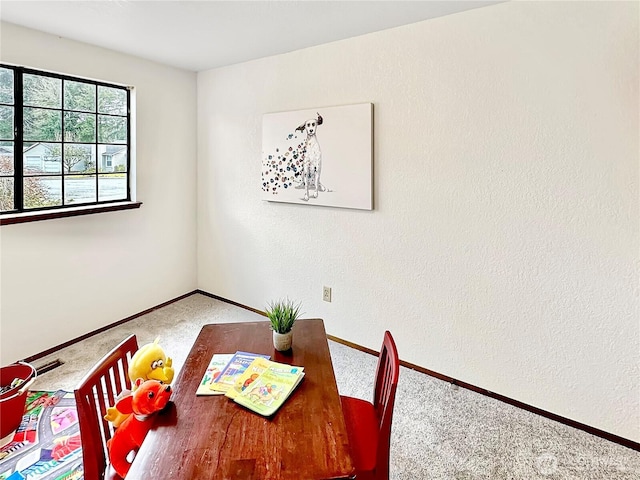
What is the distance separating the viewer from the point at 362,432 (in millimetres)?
1479

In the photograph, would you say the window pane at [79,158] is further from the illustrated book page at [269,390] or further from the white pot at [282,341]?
the illustrated book page at [269,390]

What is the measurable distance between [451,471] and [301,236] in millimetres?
1952

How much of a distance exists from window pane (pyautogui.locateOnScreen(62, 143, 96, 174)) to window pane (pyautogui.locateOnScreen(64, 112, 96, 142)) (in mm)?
55

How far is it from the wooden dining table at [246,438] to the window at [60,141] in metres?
2.13

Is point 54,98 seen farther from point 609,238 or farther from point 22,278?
point 609,238

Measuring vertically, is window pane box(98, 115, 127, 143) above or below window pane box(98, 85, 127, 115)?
below

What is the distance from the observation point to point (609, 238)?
6.49 feet

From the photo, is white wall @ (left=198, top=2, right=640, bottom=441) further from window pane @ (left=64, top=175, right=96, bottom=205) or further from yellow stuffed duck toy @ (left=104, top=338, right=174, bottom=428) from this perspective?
yellow stuffed duck toy @ (left=104, top=338, right=174, bottom=428)

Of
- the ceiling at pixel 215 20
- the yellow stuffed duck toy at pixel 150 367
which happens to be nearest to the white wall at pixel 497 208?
the ceiling at pixel 215 20

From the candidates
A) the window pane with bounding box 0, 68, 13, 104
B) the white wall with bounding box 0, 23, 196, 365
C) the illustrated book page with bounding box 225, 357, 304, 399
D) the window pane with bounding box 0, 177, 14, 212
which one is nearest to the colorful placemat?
the white wall with bounding box 0, 23, 196, 365

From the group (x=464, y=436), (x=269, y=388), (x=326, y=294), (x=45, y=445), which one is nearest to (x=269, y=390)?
(x=269, y=388)

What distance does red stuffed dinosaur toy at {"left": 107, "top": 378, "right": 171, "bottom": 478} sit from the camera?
120 cm

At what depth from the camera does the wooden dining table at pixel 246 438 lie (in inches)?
39.5

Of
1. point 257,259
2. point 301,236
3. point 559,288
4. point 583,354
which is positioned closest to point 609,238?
point 559,288
